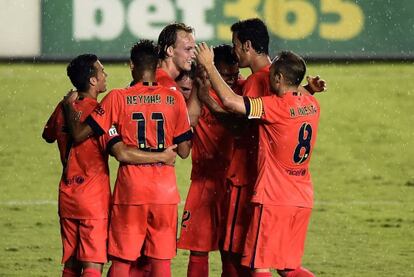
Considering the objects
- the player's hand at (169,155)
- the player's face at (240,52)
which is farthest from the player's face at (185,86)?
the player's hand at (169,155)

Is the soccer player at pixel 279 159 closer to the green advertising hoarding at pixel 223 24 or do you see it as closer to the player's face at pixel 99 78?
the player's face at pixel 99 78

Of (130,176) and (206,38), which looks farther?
(206,38)

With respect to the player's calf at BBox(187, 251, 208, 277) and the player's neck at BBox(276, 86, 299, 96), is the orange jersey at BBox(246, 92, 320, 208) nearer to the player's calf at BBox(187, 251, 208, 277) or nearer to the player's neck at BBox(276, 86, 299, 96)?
the player's neck at BBox(276, 86, 299, 96)

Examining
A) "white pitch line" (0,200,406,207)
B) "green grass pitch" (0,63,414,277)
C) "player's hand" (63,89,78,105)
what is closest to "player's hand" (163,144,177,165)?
"player's hand" (63,89,78,105)

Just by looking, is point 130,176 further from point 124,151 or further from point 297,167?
point 297,167

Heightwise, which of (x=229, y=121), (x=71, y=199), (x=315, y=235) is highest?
(x=229, y=121)

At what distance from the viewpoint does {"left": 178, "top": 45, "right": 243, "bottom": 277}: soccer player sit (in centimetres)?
806

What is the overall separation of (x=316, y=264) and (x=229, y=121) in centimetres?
244

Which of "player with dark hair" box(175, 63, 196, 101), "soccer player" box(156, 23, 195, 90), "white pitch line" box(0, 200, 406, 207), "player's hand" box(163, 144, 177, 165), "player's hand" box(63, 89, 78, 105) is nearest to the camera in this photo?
"player's hand" box(163, 144, 177, 165)

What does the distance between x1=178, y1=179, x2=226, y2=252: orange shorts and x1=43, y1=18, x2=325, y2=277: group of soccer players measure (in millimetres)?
218

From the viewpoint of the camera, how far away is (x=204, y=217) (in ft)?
26.6

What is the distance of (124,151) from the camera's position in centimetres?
741

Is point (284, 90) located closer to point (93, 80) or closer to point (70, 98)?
point (93, 80)

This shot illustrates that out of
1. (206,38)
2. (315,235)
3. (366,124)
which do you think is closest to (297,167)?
(315,235)
